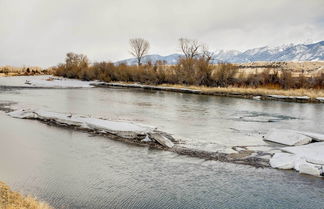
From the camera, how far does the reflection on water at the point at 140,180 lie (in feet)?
24.8

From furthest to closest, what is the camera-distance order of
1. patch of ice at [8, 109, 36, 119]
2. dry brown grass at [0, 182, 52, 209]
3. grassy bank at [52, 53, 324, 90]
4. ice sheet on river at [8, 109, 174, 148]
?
grassy bank at [52, 53, 324, 90] → patch of ice at [8, 109, 36, 119] → ice sheet on river at [8, 109, 174, 148] → dry brown grass at [0, 182, 52, 209]

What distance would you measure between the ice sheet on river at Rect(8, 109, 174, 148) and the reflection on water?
1.29m

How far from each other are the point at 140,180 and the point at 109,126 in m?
6.87

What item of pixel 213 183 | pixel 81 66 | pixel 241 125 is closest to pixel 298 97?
pixel 241 125

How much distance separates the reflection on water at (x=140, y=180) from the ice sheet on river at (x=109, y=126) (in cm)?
129

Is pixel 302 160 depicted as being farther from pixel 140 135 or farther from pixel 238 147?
pixel 140 135

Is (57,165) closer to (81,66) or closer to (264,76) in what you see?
(264,76)

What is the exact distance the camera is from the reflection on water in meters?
7.55

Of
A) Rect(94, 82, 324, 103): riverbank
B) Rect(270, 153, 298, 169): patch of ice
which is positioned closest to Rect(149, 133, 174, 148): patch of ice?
Rect(270, 153, 298, 169): patch of ice

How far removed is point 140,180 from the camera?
893cm

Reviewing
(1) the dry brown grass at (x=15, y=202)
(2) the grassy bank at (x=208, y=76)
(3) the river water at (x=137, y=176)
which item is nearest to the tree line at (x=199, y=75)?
(2) the grassy bank at (x=208, y=76)

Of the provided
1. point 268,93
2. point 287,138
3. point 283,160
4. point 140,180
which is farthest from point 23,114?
point 268,93

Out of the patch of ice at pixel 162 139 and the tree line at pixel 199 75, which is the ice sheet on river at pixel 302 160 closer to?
the patch of ice at pixel 162 139

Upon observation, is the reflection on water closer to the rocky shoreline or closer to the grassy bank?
the rocky shoreline
